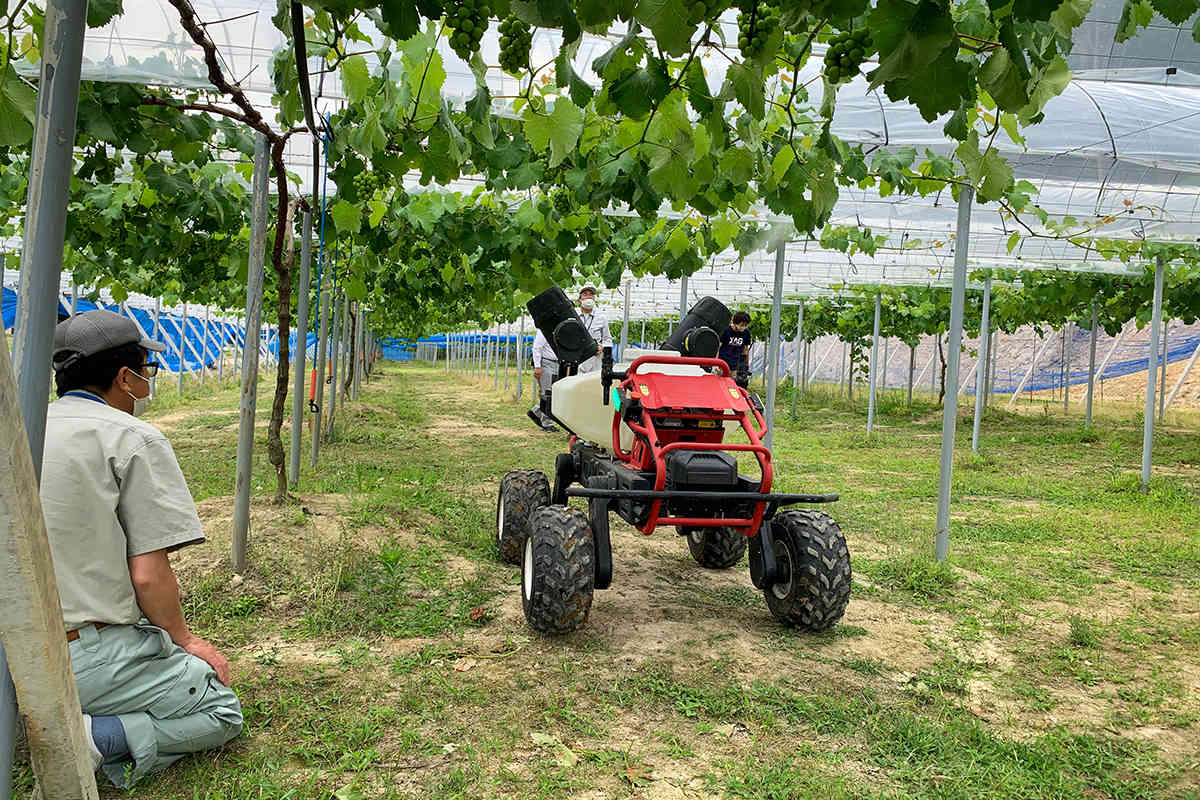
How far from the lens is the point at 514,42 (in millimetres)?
1998

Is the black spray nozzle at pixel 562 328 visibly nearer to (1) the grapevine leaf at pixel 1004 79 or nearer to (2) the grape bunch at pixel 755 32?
(2) the grape bunch at pixel 755 32

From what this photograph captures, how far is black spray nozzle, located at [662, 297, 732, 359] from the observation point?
4.64 metres

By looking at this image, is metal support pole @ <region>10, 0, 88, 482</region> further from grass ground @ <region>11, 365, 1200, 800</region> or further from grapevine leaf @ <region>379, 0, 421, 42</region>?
grass ground @ <region>11, 365, 1200, 800</region>

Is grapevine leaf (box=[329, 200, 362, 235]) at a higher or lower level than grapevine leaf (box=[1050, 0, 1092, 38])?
lower

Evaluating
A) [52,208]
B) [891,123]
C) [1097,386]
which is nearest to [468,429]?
[891,123]

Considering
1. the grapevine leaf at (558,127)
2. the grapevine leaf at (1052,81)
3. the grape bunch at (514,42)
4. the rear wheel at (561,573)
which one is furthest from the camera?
the rear wheel at (561,573)

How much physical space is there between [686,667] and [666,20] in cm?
274

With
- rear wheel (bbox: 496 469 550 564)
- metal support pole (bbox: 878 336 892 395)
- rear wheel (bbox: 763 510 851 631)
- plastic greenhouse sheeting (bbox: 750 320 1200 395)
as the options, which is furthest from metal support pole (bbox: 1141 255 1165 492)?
metal support pole (bbox: 878 336 892 395)

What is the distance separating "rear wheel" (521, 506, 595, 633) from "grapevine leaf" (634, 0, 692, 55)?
2.43 m

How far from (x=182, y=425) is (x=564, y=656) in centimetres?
1104

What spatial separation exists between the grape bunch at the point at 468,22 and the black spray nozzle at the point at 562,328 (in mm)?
2771

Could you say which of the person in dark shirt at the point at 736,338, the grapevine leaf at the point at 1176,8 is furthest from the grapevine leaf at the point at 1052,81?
the person in dark shirt at the point at 736,338

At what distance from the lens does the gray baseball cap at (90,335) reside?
2.55 metres

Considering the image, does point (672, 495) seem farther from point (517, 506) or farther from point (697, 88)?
point (697, 88)
